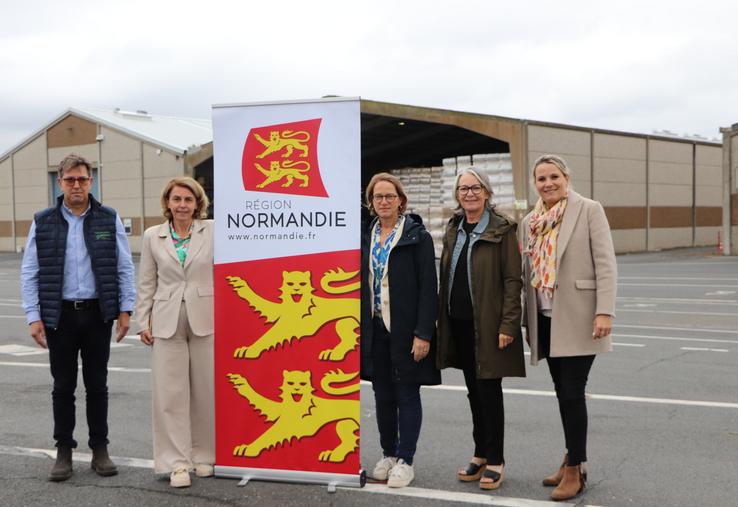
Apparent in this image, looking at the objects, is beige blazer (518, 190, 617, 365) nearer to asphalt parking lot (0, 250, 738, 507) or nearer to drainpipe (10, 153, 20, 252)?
asphalt parking lot (0, 250, 738, 507)

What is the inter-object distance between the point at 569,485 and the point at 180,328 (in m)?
2.58

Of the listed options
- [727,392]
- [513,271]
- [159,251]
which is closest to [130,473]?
[159,251]

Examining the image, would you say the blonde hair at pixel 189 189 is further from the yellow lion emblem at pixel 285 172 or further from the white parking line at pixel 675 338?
the white parking line at pixel 675 338

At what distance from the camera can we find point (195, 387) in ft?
17.3

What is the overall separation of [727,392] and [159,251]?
5.43 m

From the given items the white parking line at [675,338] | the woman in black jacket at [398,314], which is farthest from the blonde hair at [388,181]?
Result: the white parking line at [675,338]

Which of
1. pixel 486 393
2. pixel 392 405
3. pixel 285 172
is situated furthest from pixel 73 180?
pixel 486 393

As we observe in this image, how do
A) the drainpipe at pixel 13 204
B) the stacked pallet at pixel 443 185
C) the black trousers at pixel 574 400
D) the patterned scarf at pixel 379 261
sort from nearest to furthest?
1. the black trousers at pixel 574 400
2. the patterned scarf at pixel 379 261
3. the stacked pallet at pixel 443 185
4. the drainpipe at pixel 13 204

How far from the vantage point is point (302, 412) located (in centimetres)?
508

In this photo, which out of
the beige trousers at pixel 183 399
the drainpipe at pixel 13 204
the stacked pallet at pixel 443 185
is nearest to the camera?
the beige trousers at pixel 183 399

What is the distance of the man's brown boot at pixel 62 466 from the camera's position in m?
5.14

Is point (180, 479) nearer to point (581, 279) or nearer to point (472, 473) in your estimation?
point (472, 473)

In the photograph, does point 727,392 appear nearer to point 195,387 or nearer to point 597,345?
point 597,345

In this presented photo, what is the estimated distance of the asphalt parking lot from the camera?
15.7 feet
